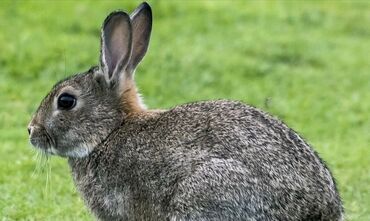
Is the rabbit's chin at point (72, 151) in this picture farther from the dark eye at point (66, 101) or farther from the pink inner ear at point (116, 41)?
the pink inner ear at point (116, 41)

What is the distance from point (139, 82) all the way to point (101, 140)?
669cm

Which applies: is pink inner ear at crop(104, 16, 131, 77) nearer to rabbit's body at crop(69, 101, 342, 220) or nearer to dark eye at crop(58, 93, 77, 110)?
dark eye at crop(58, 93, 77, 110)

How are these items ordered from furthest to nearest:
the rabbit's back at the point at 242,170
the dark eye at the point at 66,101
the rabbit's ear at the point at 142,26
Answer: the rabbit's ear at the point at 142,26 → the dark eye at the point at 66,101 → the rabbit's back at the point at 242,170

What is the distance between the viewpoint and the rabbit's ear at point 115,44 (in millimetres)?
8398

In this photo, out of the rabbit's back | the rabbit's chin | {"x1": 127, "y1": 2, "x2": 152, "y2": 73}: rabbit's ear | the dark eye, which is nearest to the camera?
the rabbit's back

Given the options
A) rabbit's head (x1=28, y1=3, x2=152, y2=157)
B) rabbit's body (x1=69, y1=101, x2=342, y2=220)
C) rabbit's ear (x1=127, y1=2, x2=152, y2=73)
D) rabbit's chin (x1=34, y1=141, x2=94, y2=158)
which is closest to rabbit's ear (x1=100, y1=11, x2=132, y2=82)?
rabbit's head (x1=28, y1=3, x2=152, y2=157)

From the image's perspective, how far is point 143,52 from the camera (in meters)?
8.75

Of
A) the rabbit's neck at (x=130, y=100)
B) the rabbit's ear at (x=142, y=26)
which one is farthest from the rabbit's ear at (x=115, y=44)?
the rabbit's ear at (x=142, y=26)

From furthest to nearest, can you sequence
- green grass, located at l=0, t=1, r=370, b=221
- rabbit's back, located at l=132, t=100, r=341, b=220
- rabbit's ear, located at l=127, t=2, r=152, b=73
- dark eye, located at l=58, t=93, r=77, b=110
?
green grass, located at l=0, t=1, r=370, b=221, rabbit's ear, located at l=127, t=2, r=152, b=73, dark eye, located at l=58, t=93, r=77, b=110, rabbit's back, located at l=132, t=100, r=341, b=220

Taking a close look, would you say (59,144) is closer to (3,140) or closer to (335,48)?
(3,140)

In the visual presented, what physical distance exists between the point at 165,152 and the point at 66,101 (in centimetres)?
112

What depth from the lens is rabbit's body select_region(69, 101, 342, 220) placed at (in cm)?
715

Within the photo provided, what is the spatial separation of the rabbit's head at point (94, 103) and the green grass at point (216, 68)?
4.32 ft

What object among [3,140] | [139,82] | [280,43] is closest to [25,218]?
[3,140]
